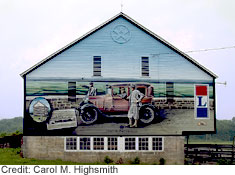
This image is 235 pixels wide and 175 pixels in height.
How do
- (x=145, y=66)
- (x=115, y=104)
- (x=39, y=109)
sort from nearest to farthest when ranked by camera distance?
(x=115, y=104) → (x=39, y=109) → (x=145, y=66)

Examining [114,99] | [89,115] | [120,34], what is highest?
[120,34]

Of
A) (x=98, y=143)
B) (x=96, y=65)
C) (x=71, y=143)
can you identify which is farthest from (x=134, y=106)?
(x=71, y=143)

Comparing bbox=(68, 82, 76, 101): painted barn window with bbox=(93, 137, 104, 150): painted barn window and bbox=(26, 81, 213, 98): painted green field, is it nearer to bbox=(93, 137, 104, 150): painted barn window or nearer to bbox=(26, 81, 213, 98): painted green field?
bbox=(26, 81, 213, 98): painted green field

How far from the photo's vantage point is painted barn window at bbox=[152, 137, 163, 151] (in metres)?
29.1

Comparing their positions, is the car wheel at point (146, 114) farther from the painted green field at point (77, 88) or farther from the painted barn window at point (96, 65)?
the painted barn window at point (96, 65)

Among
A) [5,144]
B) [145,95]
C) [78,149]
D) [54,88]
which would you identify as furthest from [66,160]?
[5,144]

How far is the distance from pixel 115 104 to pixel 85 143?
357cm

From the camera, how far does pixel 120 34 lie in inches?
1164

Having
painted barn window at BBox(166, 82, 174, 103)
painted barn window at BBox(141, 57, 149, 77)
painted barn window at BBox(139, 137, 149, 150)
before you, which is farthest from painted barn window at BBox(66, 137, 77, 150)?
painted barn window at BBox(166, 82, 174, 103)

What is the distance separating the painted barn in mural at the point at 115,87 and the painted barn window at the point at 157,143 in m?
0.51

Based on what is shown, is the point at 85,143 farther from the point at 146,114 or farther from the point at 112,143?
the point at 146,114

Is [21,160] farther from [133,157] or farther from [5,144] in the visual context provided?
[5,144]

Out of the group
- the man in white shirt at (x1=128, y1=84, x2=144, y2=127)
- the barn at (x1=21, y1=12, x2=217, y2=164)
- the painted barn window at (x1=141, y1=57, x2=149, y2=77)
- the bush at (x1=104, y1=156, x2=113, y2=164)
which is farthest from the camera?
the painted barn window at (x1=141, y1=57, x2=149, y2=77)

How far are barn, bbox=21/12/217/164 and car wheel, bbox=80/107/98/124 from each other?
2.8 inches
